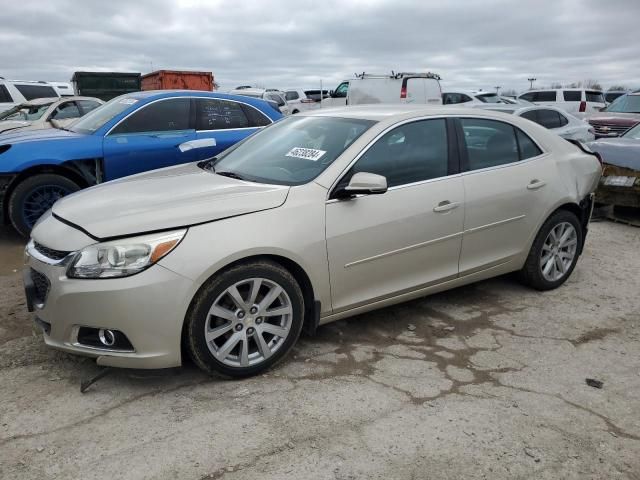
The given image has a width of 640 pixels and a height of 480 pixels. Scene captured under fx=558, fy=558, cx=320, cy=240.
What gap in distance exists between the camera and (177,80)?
18422 mm

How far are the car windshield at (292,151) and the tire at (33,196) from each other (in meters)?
2.55

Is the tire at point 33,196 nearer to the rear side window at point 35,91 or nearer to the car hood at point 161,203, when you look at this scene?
the car hood at point 161,203

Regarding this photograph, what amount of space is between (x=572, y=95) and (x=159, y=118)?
62.5ft

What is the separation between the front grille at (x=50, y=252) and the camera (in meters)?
3.05

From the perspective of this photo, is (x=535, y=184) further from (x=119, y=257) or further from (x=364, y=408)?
(x=119, y=257)

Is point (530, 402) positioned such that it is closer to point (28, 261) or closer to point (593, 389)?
point (593, 389)

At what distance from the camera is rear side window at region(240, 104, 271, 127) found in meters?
7.23

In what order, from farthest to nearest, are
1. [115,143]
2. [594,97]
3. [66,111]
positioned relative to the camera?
[594,97]
[66,111]
[115,143]

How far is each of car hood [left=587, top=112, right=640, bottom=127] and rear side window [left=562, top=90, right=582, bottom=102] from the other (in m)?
6.86

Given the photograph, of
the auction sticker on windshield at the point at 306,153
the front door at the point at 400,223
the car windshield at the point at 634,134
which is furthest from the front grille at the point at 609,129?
the auction sticker on windshield at the point at 306,153

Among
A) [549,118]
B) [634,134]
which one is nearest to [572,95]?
[549,118]

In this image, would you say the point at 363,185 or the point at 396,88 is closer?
the point at 363,185

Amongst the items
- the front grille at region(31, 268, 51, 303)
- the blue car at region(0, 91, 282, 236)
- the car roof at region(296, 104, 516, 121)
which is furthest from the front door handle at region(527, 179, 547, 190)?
the blue car at region(0, 91, 282, 236)

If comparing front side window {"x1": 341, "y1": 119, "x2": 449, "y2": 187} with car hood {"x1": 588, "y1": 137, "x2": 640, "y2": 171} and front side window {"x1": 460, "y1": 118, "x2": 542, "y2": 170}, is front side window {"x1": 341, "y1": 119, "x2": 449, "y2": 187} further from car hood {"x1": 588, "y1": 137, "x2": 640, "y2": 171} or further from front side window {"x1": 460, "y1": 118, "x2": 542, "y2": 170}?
car hood {"x1": 588, "y1": 137, "x2": 640, "y2": 171}
